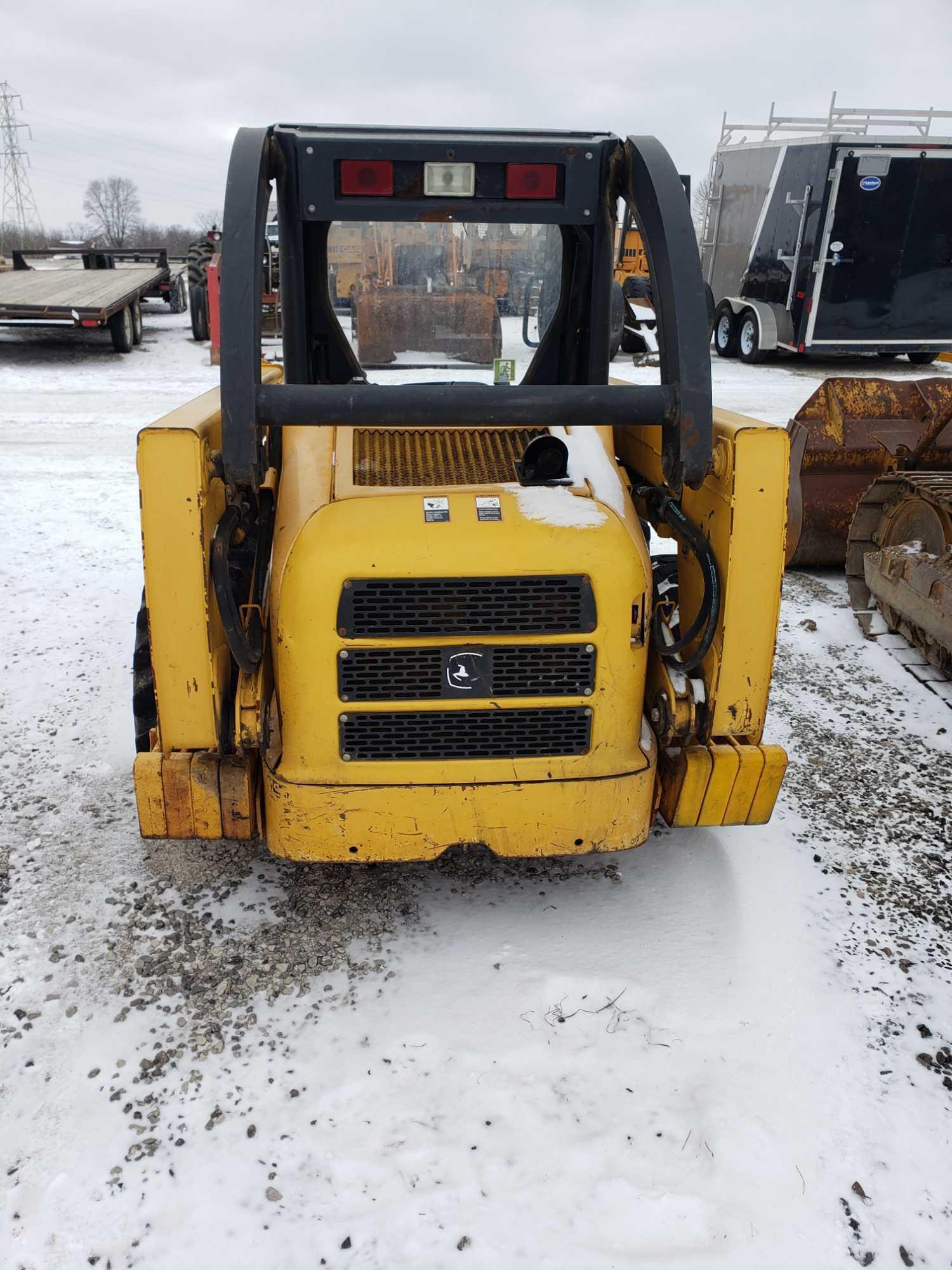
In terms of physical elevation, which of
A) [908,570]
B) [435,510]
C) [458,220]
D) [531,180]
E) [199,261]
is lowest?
[908,570]

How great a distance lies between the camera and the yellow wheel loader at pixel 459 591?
2.40 metres

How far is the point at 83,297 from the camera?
13.6 metres

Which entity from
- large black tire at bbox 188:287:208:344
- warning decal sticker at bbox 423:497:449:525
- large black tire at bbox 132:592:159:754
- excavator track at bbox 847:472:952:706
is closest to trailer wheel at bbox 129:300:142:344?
large black tire at bbox 188:287:208:344

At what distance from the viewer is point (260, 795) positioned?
2820 millimetres

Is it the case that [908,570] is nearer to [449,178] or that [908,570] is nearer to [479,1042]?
[449,178]

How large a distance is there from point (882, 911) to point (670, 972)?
0.82 metres

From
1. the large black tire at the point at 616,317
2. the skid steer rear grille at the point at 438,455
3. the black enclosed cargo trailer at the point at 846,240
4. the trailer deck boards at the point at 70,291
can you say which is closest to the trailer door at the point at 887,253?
the black enclosed cargo trailer at the point at 846,240

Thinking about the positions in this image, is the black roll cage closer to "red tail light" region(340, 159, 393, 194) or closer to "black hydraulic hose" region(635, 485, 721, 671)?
"red tail light" region(340, 159, 393, 194)

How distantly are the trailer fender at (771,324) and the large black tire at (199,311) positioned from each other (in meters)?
8.62

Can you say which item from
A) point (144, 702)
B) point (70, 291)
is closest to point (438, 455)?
point (144, 702)

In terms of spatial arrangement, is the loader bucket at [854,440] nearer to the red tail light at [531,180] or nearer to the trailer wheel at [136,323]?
the red tail light at [531,180]

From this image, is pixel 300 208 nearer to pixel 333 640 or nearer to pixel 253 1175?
pixel 333 640

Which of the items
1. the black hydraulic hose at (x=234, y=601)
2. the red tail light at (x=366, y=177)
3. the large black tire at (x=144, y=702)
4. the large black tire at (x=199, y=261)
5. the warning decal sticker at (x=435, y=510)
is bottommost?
the large black tire at (x=144, y=702)

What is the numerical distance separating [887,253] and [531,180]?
479 inches
